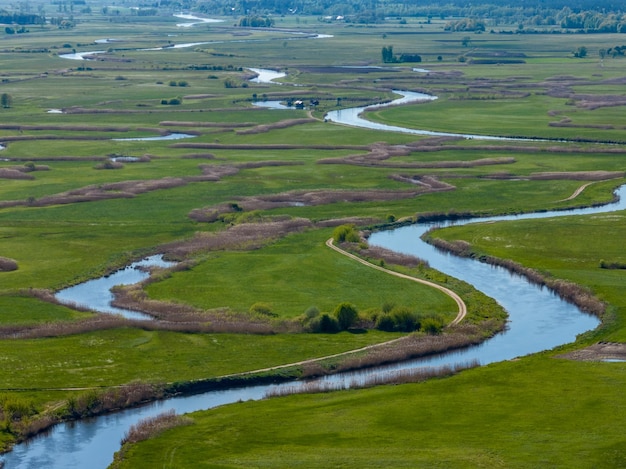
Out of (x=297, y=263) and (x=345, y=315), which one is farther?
(x=297, y=263)

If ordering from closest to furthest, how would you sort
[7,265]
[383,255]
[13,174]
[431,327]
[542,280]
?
[431,327] → [542,280] → [7,265] → [383,255] → [13,174]

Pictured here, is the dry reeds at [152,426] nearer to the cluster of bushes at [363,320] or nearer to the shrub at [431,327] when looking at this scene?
the cluster of bushes at [363,320]

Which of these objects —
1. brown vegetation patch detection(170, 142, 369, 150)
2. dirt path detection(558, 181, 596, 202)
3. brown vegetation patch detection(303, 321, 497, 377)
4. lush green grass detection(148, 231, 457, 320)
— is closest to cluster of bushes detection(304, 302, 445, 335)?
brown vegetation patch detection(303, 321, 497, 377)

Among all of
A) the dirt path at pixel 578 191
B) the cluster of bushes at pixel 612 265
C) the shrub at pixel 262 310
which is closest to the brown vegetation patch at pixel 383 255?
the cluster of bushes at pixel 612 265

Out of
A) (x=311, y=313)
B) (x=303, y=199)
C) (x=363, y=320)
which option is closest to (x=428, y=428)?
(x=363, y=320)

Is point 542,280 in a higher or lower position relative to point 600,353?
lower

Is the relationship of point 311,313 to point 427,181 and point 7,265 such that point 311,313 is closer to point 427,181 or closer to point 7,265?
point 7,265

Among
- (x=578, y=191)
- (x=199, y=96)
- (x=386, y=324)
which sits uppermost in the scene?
(x=199, y=96)

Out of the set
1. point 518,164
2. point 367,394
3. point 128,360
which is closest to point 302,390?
point 367,394

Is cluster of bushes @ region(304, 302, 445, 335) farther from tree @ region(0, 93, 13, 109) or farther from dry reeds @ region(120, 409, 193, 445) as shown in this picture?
tree @ region(0, 93, 13, 109)
